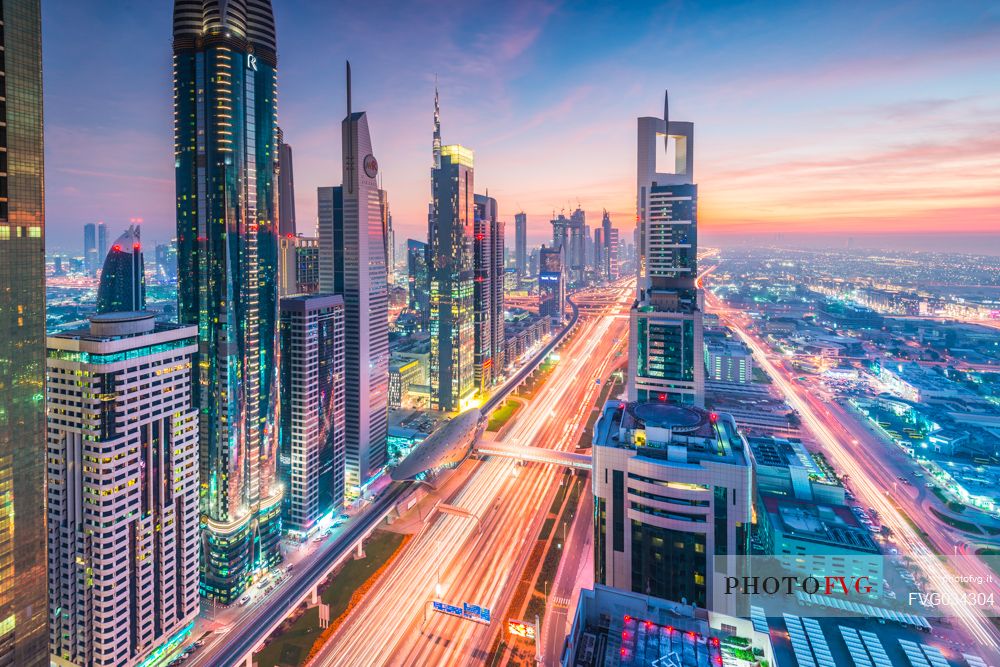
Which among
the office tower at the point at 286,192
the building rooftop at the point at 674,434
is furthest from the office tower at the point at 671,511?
the office tower at the point at 286,192

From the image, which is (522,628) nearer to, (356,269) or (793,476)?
(793,476)

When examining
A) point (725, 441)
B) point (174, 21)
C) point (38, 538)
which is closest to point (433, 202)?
point (174, 21)

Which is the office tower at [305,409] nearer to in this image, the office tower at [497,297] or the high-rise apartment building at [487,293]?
the high-rise apartment building at [487,293]

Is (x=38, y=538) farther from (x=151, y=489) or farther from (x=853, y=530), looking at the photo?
(x=853, y=530)

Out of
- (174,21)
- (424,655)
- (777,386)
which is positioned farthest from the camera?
(777,386)

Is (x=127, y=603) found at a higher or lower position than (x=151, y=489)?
lower

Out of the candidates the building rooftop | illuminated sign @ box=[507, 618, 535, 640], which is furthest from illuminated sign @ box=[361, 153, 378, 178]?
illuminated sign @ box=[507, 618, 535, 640]

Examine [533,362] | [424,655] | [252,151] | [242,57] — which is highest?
[242,57]
